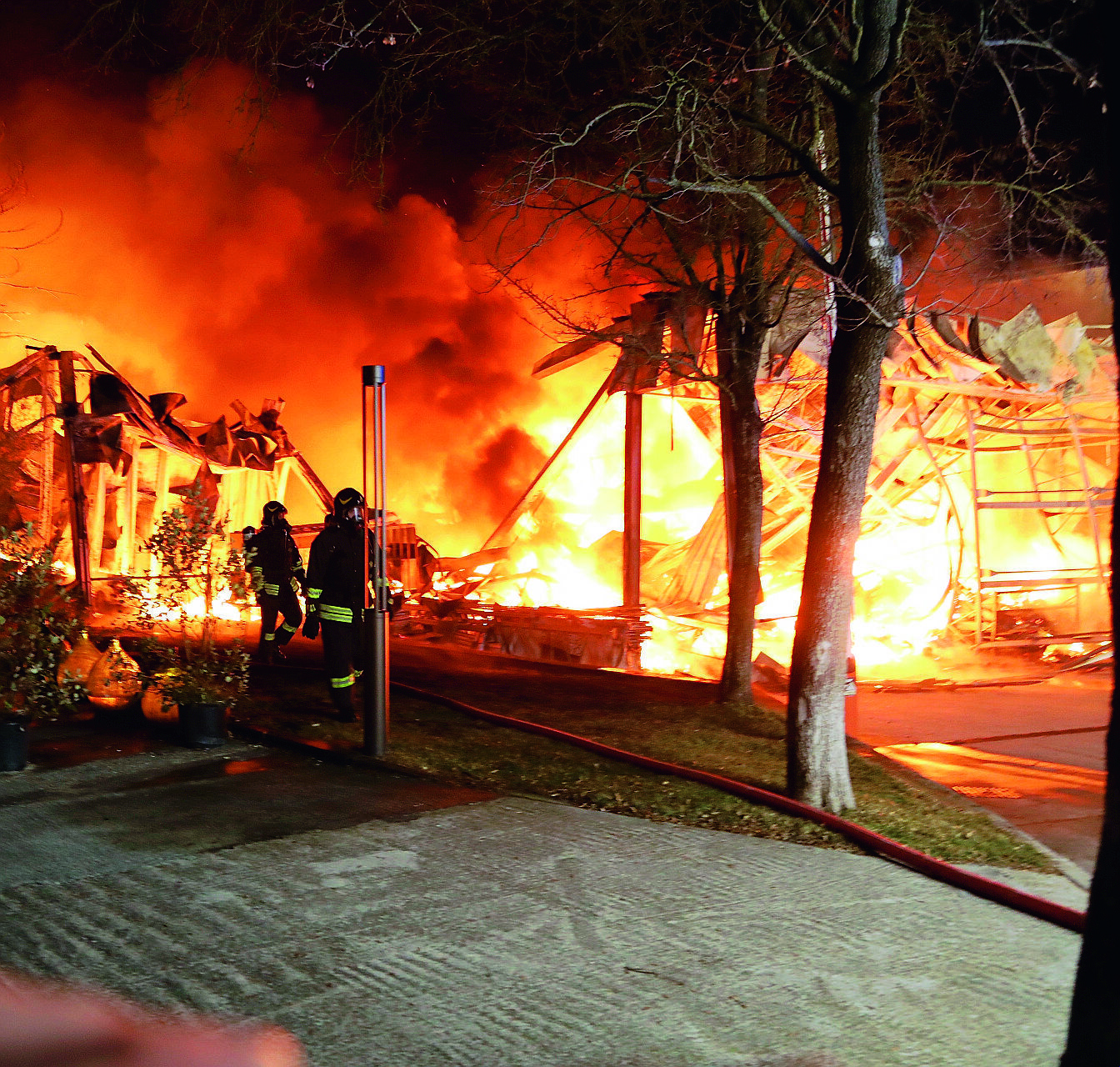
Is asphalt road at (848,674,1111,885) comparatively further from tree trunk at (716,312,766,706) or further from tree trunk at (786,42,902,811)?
tree trunk at (786,42,902,811)

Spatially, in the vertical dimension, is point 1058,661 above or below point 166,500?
below

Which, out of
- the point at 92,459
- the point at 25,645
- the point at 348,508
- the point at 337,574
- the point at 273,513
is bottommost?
the point at 25,645

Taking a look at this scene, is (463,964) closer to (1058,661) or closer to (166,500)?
(1058,661)

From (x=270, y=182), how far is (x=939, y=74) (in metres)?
18.9

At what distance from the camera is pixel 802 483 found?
51.9 feet

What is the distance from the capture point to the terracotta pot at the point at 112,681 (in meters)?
8.50

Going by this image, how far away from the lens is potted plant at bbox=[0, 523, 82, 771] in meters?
6.98

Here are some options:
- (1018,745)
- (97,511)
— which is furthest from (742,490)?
(97,511)

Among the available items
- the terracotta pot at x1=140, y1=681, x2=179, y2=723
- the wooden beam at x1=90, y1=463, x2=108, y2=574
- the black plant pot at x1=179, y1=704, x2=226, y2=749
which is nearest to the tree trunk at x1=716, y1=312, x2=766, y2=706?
the black plant pot at x1=179, y1=704, x2=226, y2=749

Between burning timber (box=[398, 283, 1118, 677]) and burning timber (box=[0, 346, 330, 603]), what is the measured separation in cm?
462

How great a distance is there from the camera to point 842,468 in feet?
21.7

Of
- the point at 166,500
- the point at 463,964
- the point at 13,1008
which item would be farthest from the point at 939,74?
the point at 166,500

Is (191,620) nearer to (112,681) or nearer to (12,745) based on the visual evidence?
(112,681)

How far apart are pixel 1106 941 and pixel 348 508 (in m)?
6.85
